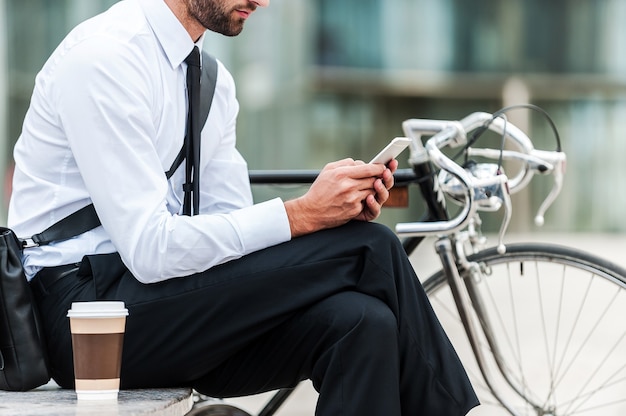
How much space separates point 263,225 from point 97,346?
461mm

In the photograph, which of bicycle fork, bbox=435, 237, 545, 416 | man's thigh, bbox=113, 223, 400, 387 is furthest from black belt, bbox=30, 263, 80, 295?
bicycle fork, bbox=435, 237, 545, 416

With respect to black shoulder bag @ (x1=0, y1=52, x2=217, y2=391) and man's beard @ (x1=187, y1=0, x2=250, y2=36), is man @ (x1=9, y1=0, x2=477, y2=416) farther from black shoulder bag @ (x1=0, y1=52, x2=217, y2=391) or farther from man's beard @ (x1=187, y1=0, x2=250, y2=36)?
man's beard @ (x1=187, y1=0, x2=250, y2=36)

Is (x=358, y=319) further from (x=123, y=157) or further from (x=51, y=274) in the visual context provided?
(x=51, y=274)

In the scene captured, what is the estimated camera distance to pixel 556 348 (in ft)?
12.3

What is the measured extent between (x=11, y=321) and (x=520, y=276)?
5.31 feet

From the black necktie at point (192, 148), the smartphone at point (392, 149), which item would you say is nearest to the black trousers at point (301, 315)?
the smartphone at point (392, 149)

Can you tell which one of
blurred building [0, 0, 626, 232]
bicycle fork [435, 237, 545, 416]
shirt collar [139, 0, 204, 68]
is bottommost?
blurred building [0, 0, 626, 232]

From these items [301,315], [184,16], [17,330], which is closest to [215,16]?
[184,16]

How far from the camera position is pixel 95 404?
221cm

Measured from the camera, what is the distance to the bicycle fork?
3303 millimetres

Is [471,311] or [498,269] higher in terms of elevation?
[498,269]

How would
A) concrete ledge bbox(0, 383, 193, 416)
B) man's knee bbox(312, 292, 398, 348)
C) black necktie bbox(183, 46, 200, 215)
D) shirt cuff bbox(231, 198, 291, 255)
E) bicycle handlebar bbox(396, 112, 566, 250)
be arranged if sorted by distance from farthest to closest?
1. bicycle handlebar bbox(396, 112, 566, 250)
2. black necktie bbox(183, 46, 200, 215)
3. shirt cuff bbox(231, 198, 291, 255)
4. man's knee bbox(312, 292, 398, 348)
5. concrete ledge bbox(0, 383, 193, 416)

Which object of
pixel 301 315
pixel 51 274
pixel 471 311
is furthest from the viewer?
pixel 471 311

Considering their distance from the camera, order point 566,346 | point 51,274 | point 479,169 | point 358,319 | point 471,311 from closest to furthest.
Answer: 1. point 358,319
2. point 51,274
3. point 479,169
4. point 471,311
5. point 566,346
